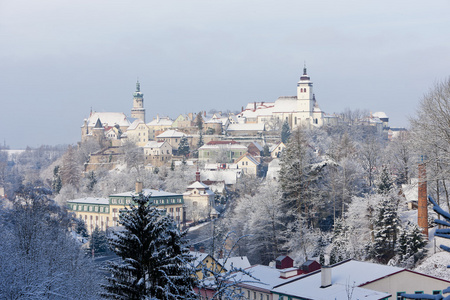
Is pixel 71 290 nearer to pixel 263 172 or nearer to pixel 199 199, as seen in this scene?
pixel 199 199

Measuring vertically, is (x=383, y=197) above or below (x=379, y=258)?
above

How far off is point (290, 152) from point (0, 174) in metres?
101

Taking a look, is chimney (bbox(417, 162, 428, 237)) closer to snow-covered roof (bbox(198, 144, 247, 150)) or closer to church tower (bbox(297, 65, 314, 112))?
snow-covered roof (bbox(198, 144, 247, 150))

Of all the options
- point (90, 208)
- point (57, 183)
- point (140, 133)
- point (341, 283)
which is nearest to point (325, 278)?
point (341, 283)

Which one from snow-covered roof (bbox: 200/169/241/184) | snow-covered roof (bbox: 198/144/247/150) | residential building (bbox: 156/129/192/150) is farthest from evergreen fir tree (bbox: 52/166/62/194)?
snow-covered roof (bbox: 198/144/247/150)

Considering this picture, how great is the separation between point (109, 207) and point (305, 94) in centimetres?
6125

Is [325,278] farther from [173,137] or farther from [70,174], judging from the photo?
[173,137]

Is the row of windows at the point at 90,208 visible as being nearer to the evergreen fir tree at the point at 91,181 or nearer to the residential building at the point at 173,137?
the evergreen fir tree at the point at 91,181

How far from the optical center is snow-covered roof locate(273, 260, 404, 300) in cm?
2183

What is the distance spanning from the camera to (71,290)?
19.9 meters

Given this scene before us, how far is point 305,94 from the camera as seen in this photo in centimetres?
12288

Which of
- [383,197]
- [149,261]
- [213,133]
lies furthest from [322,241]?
[213,133]

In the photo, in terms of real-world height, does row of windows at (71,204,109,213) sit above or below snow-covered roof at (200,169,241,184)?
below

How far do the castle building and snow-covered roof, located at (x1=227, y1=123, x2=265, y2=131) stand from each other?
3.59 metres
